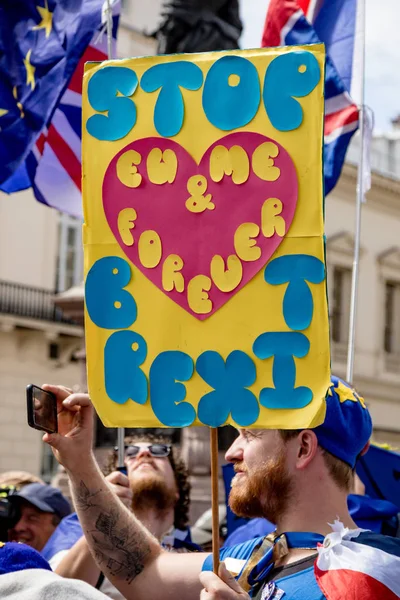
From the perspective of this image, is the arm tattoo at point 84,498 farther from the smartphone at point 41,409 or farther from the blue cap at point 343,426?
the blue cap at point 343,426

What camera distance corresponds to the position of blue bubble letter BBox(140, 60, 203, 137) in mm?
2855

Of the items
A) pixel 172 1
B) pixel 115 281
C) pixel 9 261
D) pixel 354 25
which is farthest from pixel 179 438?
pixel 9 261

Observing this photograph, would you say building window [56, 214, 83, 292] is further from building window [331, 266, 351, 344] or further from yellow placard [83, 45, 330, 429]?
yellow placard [83, 45, 330, 429]

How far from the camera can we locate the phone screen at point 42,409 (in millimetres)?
2777

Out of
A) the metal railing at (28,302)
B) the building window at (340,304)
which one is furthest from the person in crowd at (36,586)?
the building window at (340,304)

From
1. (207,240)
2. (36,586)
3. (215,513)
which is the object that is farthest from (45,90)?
(36,586)

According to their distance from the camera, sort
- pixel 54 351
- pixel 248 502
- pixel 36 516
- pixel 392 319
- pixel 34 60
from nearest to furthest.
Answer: pixel 248 502 < pixel 36 516 < pixel 34 60 < pixel 54 351 < pixel 392 319

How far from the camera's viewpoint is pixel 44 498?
546 cm

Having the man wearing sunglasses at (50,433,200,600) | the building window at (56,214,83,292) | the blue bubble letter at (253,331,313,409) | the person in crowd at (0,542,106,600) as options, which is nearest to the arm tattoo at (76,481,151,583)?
the blue bubble letter at (253,331,313,409)

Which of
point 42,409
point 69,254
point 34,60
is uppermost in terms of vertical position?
point 69,254

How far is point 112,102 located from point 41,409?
746 mm

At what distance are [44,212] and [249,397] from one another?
22.8 metres

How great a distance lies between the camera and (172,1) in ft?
35.5

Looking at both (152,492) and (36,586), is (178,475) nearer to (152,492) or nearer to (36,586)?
(152,492)
